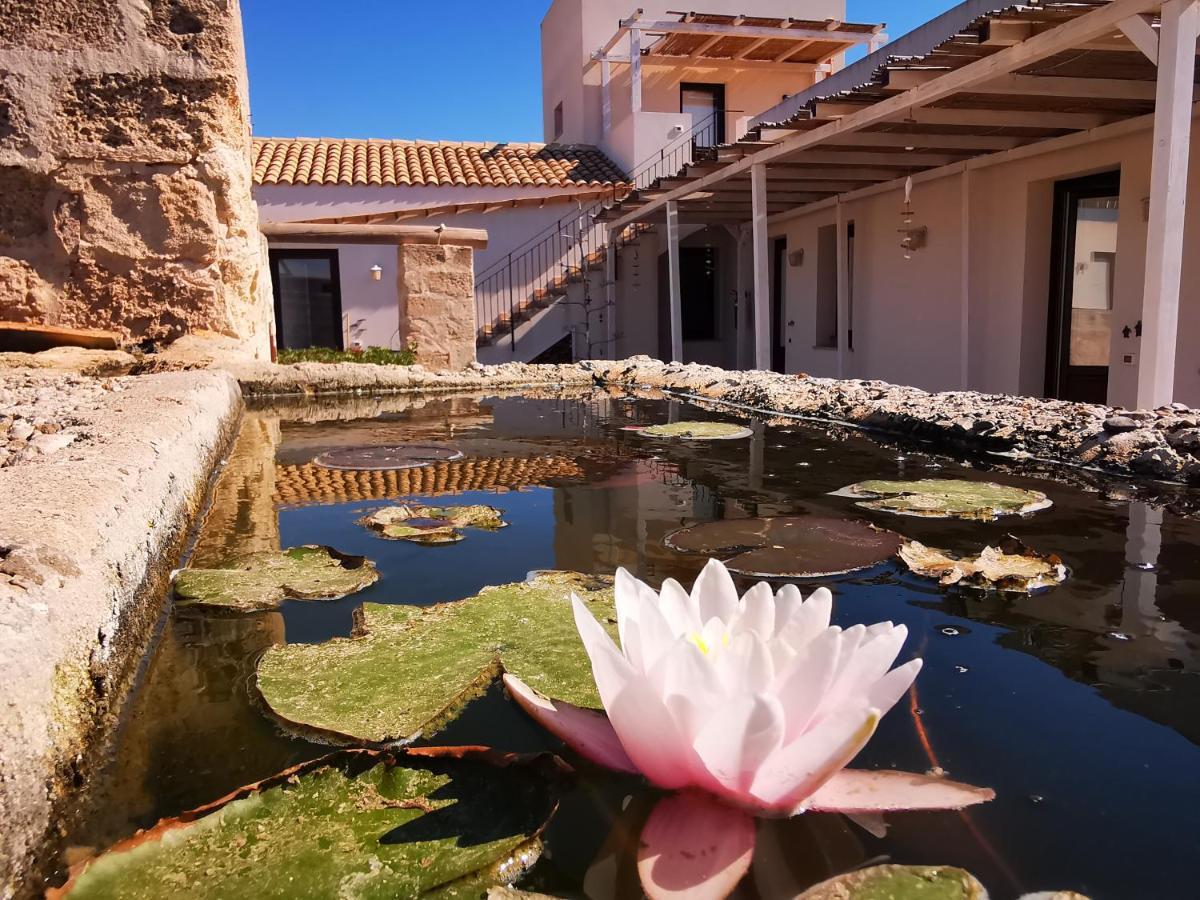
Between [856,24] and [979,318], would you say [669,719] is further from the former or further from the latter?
[856,24]

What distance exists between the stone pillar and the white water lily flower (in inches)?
322

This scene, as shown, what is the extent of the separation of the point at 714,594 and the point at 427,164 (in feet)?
50.6

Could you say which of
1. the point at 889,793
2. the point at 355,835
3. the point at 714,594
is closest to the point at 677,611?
the point at 714,594

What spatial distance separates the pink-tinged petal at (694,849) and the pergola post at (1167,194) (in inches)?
172

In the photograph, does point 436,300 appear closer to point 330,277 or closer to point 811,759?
point 330,277

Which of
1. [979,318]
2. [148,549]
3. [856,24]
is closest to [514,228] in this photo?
[856,24]

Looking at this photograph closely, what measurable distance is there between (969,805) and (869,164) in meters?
8.54

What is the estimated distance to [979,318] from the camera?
329 inches

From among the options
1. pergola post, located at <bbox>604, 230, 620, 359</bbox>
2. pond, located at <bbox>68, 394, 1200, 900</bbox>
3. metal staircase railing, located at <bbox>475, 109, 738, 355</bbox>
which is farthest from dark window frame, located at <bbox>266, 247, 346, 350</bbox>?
pond, located at <bbox>68, 394, 1200, 900</bbox>

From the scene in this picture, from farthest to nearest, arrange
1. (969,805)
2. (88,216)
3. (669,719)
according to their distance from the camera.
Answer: (88,216), (969,805), (669,719)

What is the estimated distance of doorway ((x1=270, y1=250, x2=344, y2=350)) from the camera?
1460 cm

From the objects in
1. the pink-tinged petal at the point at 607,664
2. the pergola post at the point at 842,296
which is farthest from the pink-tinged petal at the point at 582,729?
the pergola post at the point at 842,296

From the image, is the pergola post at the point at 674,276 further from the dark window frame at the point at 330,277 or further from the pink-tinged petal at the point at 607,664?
the pink-tinged petal at the point at 607,664

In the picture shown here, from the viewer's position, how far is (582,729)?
105cm
